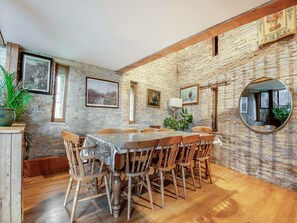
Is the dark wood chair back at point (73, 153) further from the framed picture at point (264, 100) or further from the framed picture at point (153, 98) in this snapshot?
the framed picture at point (264, 100)

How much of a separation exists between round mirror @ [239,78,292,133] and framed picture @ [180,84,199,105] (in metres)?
1.49

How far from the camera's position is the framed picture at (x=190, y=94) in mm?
4906

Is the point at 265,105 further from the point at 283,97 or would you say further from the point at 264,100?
the point at 283,97

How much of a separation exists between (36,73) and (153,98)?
10.6ft

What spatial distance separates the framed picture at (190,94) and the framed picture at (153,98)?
0.92 meters

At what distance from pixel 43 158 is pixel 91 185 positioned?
1.42m

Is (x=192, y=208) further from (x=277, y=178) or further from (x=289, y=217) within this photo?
(x=277, y=178)

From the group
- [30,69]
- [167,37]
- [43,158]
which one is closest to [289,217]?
[167,37]

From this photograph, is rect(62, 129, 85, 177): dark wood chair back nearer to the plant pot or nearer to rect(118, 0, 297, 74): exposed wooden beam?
the plant pot

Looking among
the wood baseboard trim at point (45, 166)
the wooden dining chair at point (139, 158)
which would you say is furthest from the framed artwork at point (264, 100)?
the wood baseboard trim at point (45, 166)

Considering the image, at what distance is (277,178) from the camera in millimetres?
2957

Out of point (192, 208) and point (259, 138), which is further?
point (259, 138)

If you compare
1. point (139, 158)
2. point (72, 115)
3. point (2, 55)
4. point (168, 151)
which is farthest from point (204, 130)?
point (2, 55)

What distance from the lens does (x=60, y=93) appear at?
3.40 meters
